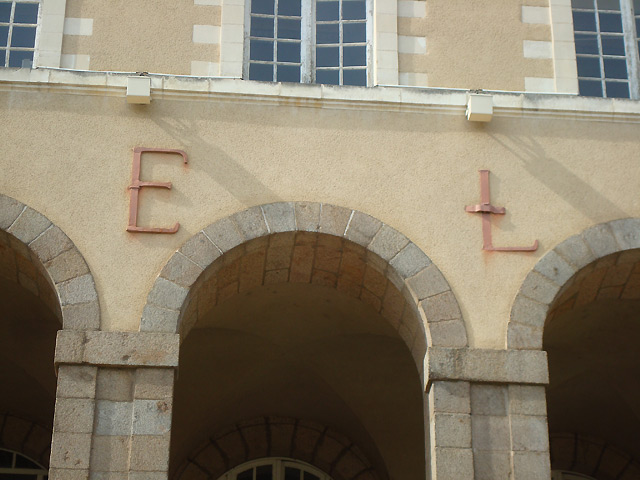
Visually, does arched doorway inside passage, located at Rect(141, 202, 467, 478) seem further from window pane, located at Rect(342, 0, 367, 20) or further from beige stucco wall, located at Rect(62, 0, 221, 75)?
window pane, located at Rect(342, 0, 367, 20)

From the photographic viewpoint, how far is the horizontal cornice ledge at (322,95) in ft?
32.0

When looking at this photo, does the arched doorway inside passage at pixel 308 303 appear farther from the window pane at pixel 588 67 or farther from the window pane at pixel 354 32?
the window pane at pixel 588 67

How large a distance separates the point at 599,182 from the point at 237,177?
10.1ft

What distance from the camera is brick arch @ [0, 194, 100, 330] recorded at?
8.98 m

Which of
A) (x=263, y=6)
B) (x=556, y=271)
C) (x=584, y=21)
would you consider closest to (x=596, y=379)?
(x=556, y=271)

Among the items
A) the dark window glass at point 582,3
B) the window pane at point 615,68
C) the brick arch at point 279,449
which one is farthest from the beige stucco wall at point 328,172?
the brick arch at point 279,449

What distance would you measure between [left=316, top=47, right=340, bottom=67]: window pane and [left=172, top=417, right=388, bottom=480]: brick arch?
12.8 ft

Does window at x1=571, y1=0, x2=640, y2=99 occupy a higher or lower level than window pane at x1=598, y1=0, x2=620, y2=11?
lower

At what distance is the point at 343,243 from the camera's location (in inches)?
373

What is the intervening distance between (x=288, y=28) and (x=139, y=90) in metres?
1.61

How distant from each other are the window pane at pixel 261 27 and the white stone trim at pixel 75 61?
1.50 m

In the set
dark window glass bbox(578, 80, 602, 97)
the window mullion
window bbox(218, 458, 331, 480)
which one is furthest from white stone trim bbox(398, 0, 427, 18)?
window bbox(218, 458, 331, 480)

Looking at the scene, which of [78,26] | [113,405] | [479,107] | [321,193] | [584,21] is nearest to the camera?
[113,405]

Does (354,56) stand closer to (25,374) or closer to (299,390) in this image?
(299,390)
